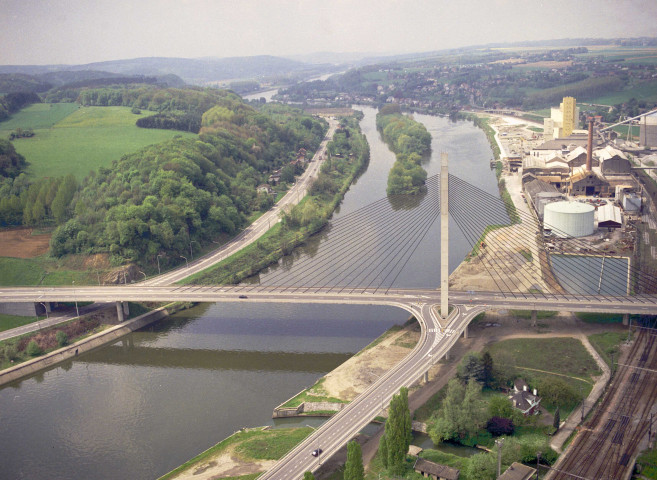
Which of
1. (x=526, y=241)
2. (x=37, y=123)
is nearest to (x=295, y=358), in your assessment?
(x=526, y=241)

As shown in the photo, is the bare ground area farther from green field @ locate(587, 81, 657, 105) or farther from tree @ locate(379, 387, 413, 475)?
green field @ locate(587, 81, 657, 105)

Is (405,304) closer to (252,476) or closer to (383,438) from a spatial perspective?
(383,438)

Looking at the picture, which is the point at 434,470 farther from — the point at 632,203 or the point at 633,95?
the point at 633,95

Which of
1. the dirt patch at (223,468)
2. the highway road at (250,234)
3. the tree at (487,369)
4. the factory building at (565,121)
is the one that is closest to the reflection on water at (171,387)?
the dirt patch at (223,468)

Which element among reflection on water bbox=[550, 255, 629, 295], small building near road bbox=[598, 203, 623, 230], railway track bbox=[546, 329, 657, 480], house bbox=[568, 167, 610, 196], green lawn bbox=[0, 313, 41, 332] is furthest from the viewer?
house bbox=[568, 167, 610, 196]

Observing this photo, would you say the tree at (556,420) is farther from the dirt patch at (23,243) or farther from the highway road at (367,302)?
the dirt patch at (23,243)

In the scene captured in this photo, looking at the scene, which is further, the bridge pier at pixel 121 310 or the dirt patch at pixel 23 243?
the dirt patch at pixel 23 243

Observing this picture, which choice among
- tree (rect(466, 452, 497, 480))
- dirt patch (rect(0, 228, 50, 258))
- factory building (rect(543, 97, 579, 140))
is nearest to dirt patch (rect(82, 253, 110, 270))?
dirt patch (rect(0, 228, 50, 258))
